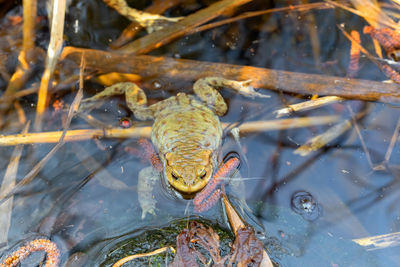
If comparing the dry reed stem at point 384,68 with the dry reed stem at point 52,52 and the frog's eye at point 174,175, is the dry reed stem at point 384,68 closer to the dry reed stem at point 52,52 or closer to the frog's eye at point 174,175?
the frog's eye at point 174,175

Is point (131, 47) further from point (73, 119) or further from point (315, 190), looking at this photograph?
point (315, 190)

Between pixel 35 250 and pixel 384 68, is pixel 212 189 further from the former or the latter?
pixel 384 68

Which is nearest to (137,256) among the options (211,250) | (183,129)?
(211,250)

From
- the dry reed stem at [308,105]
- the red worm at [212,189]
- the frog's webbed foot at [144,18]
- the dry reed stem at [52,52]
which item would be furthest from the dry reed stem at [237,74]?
the red worm at [212,189]

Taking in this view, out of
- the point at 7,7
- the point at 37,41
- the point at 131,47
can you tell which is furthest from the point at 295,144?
the point at 7,7

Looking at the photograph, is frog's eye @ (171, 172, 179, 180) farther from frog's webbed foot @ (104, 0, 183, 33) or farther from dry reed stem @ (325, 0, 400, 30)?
dry reed stem @ (325, 0, 400, 30)

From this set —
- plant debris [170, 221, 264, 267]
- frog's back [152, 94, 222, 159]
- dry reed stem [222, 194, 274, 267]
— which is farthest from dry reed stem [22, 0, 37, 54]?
plant debris [170, 221, 264, 267]
